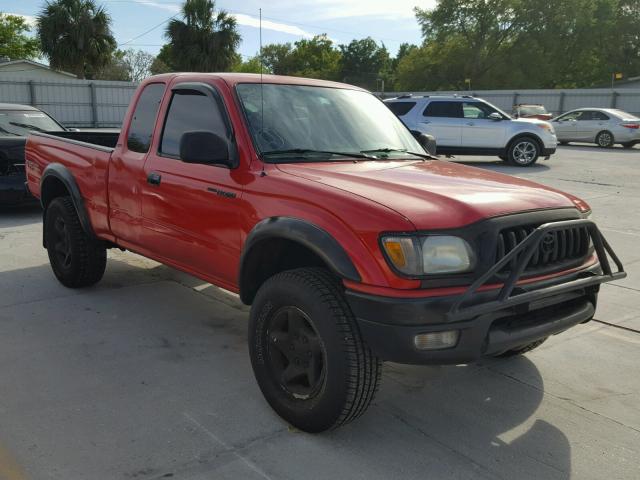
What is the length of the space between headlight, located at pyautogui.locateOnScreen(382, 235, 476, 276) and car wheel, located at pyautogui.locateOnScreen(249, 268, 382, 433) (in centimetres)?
A: 36

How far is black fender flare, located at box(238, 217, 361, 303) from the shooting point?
286 cm

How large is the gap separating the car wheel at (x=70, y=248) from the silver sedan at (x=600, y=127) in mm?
21869

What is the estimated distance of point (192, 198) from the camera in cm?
396

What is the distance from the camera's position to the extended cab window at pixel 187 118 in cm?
401

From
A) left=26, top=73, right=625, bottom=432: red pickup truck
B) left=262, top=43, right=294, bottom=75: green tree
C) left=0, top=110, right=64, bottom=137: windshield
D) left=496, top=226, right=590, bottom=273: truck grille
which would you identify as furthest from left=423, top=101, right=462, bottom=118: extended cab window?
left=262, top=43, right=294, bottom=75: green tree

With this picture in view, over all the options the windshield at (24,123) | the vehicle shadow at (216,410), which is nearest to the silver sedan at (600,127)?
the windshield at (24,123)

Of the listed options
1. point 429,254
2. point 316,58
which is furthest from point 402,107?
point 316,58

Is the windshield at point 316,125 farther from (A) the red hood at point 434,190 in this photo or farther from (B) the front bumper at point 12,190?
(B) the front bumper at point 12,190

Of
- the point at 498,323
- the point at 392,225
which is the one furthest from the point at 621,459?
the point at 392,225

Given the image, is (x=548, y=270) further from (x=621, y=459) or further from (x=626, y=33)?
(x=626, y=33)

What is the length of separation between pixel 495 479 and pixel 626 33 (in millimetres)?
68548

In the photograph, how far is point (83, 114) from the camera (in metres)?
26.3

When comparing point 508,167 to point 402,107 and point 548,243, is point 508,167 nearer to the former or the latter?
point 402,107

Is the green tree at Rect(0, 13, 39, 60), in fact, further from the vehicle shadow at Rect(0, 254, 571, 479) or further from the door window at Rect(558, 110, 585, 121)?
the vehicle shadow at Rect(0, 254, 571, 479)
